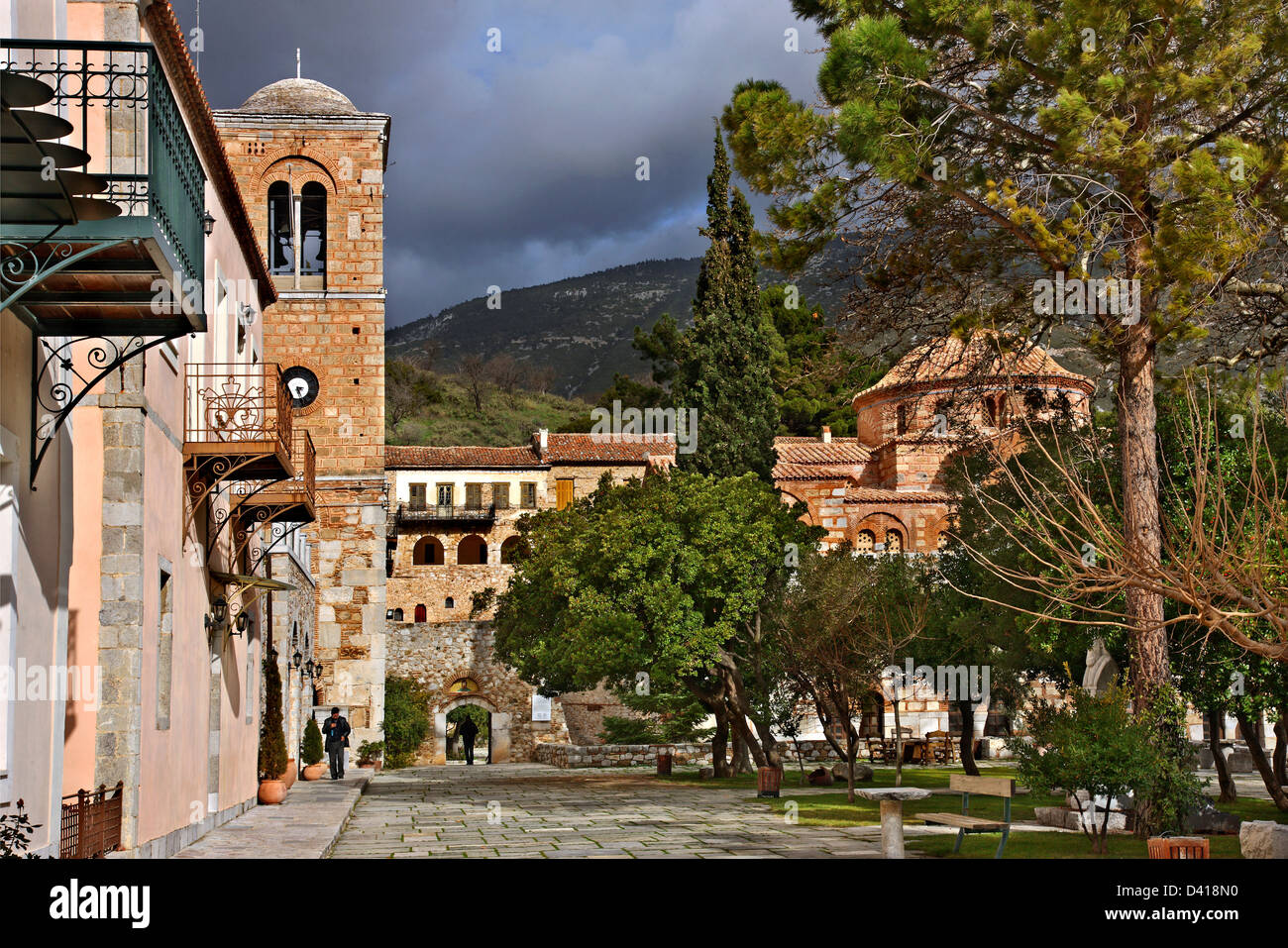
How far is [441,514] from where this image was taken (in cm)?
5762

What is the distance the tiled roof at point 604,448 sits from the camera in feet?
185

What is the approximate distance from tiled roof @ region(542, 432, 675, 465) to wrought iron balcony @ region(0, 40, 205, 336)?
46.8 m

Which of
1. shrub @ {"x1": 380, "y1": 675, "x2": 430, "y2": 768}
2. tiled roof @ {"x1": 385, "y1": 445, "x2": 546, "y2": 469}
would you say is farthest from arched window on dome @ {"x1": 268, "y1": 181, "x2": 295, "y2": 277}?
tiled roof @ {"x1": 385, "y1": 445, "x2": 546, "y2": 469}

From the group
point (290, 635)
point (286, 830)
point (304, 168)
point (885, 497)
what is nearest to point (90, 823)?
point (286, 830)

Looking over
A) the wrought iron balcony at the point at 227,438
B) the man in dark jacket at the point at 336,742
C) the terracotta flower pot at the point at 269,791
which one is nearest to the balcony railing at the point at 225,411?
the wrought iron balcony at the point at 227,438

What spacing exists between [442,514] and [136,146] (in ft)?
165

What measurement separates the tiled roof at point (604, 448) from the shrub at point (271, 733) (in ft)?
119

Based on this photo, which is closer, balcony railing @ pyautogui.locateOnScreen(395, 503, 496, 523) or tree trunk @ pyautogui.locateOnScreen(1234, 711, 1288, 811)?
tree trunk @ pyautogui.locateOnScreen(1234, 711, 1288, 811)

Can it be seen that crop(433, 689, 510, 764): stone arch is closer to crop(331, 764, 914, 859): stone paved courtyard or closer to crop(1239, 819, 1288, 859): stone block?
crop(331, 764, 914, 859): stone paved courtyard

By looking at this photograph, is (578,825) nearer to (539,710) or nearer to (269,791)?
(269,791)

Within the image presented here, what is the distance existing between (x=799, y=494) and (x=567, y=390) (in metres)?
89.9

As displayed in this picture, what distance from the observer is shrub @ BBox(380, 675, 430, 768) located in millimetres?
33969

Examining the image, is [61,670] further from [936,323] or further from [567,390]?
[567,390]

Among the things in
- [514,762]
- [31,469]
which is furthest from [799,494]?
[31,469]
